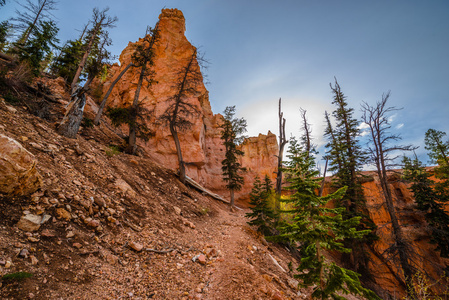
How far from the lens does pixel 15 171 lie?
306 centimetres

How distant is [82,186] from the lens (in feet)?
15.2

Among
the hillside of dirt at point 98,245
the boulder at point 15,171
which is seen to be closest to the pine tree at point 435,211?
the hillside of dirt at point 98,245

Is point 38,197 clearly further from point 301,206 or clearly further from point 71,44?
point 71,44

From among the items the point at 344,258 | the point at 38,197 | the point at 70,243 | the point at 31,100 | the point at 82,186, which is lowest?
the point at 344,258

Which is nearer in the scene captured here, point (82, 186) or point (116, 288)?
point (116, 288)

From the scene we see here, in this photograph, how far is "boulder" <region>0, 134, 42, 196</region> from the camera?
9.77 ft

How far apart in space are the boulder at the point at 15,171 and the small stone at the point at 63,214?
2.06 feet

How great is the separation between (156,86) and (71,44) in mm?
9675

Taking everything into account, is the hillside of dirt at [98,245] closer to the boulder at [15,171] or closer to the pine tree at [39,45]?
the boulder at [15,171]

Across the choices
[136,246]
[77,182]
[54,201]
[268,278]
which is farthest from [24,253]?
[268,278]

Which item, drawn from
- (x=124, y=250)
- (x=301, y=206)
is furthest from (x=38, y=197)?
(x=301, y=206)

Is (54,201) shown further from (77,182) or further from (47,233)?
(77,182)

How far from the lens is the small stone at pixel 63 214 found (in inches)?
136

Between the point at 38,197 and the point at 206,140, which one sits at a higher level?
the point at 206,140
